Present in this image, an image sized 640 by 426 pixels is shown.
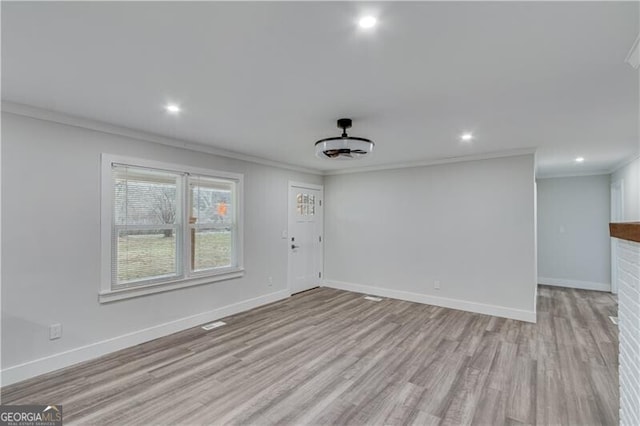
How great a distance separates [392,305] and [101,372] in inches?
152

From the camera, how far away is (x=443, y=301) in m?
4.91

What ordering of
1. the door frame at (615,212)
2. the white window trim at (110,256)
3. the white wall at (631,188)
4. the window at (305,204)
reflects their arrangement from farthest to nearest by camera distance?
the window at (305,204) < the door frame at (615,212) < the white wall at (631,188) < the white window trim at (110,256)

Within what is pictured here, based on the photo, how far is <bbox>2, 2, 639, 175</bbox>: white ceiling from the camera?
147 centimetres

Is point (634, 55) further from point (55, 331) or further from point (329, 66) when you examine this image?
point (55, 331)

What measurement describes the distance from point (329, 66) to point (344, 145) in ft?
3.30

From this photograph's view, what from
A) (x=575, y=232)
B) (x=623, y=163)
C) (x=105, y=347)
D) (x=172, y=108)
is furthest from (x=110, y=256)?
(x=575, y=232)

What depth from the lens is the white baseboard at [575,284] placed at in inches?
235

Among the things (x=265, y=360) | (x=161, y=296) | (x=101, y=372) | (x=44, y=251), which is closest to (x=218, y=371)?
(x=265, y=360)

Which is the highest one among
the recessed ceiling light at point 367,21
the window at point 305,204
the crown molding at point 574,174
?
the recessed ceiling light at point 367,21

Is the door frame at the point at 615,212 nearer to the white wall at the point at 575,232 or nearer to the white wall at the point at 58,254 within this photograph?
the white wall at the point at 575,232

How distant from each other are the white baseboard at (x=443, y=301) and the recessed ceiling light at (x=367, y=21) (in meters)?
4.40

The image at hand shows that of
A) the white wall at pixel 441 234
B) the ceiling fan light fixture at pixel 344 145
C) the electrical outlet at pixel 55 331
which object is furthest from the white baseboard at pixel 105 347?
the ceiling fan light fixture at pixel 344 145

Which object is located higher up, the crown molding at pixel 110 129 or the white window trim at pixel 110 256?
the crown molding at pixel 110 129

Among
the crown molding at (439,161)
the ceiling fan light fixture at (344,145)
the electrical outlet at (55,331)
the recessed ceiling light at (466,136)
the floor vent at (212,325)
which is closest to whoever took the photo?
the electrical outlet at (55,331)
